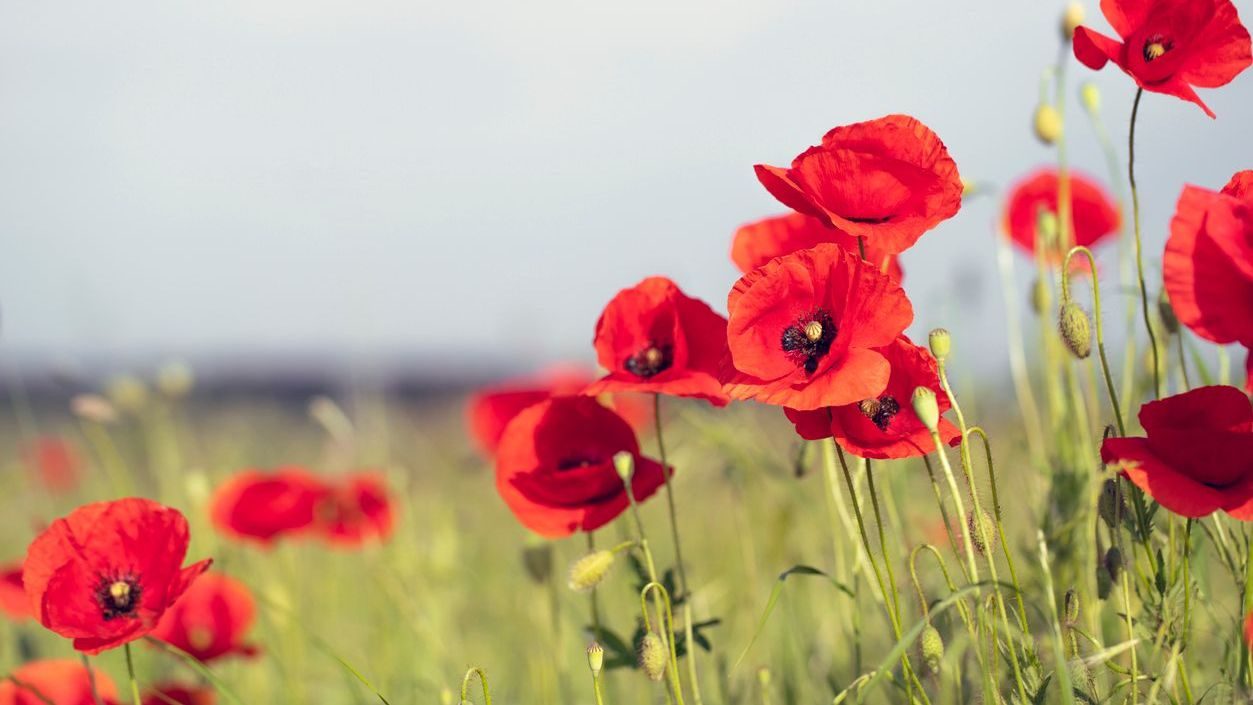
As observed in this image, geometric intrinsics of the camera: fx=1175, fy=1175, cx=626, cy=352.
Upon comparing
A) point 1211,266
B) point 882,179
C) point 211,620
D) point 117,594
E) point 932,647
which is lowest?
point 932,647

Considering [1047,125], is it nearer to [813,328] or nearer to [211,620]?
[813,328]

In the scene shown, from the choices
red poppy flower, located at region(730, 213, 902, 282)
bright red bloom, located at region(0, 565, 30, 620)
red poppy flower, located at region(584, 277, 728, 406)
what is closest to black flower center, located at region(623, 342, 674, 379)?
red poppy flower, located at region(584, 277, 728, 406)

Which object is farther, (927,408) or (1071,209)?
(1071,209)

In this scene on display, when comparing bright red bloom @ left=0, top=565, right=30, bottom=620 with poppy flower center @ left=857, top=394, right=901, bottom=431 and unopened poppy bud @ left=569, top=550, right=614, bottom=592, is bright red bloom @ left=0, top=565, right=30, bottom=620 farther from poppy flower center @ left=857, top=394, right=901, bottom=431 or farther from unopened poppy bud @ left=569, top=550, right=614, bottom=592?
poppy flower center @ left=857, top=394, right=901, bottom=431

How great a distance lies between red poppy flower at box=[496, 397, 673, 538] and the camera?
4.75 feet

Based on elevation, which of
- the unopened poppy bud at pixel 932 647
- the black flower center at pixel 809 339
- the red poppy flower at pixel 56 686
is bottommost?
the unopened poppy bud at pixel 932 647

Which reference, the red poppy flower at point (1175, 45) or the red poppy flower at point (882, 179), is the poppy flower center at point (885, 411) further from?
the red poppy flower at point (1175, 45)

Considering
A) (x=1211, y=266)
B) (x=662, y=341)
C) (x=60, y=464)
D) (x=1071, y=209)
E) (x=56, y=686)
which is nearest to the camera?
(x=1211, y=266)

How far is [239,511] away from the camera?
8.08 ft

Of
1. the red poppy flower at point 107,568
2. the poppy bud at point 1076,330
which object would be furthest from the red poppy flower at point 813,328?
the red poppy flower at point 107,568

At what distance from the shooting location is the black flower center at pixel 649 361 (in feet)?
4.78

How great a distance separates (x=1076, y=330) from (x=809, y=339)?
29 centimetres

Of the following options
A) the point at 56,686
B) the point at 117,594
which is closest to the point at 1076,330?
the point at 117,594

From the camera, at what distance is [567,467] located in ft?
5.13
